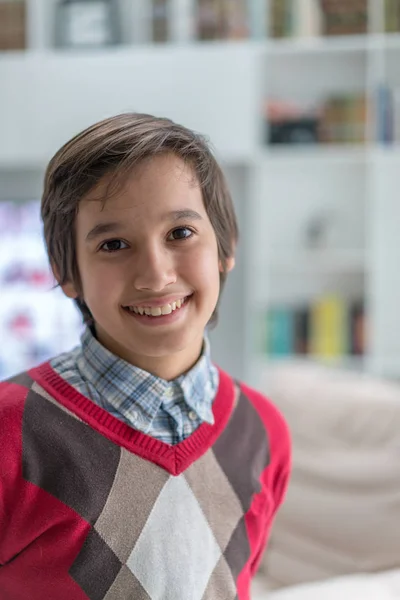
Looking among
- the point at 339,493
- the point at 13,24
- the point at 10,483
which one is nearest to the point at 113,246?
the point at 10,483

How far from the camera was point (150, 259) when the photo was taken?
79cm

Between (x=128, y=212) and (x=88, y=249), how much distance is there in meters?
0.06

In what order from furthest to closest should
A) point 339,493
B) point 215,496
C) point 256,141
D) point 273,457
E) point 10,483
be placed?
point 256,141, point 339,493, point 273,457, point 215,496, point 10,483

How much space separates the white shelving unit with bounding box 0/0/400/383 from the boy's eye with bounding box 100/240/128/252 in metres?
2.92

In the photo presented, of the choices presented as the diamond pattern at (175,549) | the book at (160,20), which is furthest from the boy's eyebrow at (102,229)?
the book at (160,20)

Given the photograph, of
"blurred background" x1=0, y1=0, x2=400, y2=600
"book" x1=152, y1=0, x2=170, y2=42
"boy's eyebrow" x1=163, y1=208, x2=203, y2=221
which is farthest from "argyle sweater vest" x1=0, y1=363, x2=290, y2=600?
"book" x1=152, y1=0, x2=170, y2=42

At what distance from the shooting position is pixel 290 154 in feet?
12.2

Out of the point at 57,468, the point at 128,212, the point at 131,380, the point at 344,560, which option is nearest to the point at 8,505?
the point at 57,468

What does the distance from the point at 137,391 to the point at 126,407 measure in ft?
0.07

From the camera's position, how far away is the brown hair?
0.81 metres

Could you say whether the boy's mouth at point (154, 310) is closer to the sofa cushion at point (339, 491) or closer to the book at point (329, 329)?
the sofa cushion at point (339, 491)

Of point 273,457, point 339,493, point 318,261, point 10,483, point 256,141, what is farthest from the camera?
point 318,261

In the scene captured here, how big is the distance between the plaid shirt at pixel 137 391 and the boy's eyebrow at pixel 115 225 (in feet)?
0.43

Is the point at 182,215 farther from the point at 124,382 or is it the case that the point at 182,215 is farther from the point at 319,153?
the point at 319,153
